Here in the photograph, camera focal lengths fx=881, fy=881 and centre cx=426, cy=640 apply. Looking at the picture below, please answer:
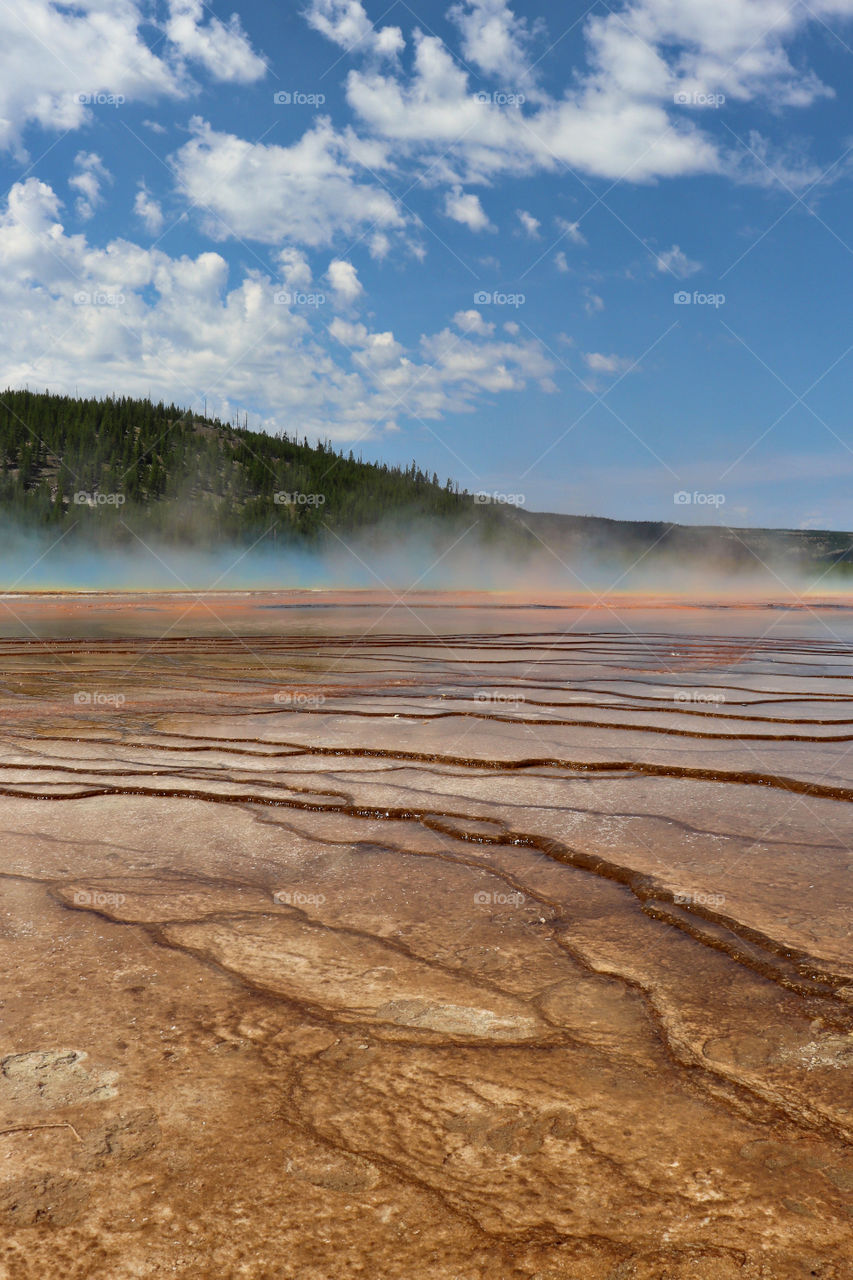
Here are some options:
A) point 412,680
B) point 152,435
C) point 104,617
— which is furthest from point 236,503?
point 412,680

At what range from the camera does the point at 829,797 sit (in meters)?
3.79

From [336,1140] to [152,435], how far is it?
8475 centimetres

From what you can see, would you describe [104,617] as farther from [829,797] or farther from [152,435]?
[152,435]
